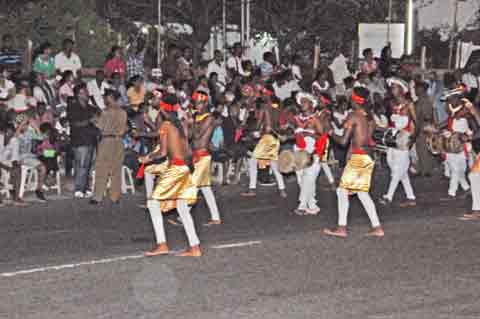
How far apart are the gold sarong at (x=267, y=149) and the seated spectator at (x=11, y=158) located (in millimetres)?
4152

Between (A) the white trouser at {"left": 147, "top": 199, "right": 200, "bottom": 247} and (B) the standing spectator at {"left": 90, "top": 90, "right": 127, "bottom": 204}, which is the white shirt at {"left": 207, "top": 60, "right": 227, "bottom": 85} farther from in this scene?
(A) the white trouser at {"left": 147, "top": 199, "right": 200, "bottom": 247}

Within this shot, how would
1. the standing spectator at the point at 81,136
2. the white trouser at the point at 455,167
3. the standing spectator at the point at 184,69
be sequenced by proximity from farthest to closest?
the standing spectator at the point at 184,69, the standing spectator at the point at 81,136, the white trouser at the point at 455,167

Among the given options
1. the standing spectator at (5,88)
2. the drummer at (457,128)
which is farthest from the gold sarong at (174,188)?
the standing spectator at (5,88)

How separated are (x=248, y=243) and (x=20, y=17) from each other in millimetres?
23235

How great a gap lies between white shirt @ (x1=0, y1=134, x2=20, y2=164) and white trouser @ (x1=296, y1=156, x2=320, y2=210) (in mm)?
4547

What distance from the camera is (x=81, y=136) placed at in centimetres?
1973

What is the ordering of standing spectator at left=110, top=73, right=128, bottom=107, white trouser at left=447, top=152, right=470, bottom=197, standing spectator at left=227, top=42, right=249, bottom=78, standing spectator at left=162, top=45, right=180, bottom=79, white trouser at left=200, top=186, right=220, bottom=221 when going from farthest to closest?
standing spectator at left=227, top=42, right=249, bottom=78
standing spectator at left=162, top=45, right=180, bottom=79
standing spectator at left=110, top=73, right=128, bottom=107
white trouser at left=447, top=152, right=470, bottom=197
white trouser at left=200, top=186, right=220, bottom=221

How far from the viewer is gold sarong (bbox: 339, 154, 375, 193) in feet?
48.2

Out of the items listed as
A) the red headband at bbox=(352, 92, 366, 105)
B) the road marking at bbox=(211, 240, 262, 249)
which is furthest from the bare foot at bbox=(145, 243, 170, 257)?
the red headband at bbox=(352, 92, 366, 105)

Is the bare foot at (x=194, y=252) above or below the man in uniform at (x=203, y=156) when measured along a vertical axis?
below

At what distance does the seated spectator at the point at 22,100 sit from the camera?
2048 cm

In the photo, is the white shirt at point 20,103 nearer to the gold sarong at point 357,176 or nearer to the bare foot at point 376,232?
the gold sarong at point 357,176

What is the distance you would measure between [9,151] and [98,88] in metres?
4.44

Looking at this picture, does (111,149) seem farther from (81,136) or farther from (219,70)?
(219,70)
